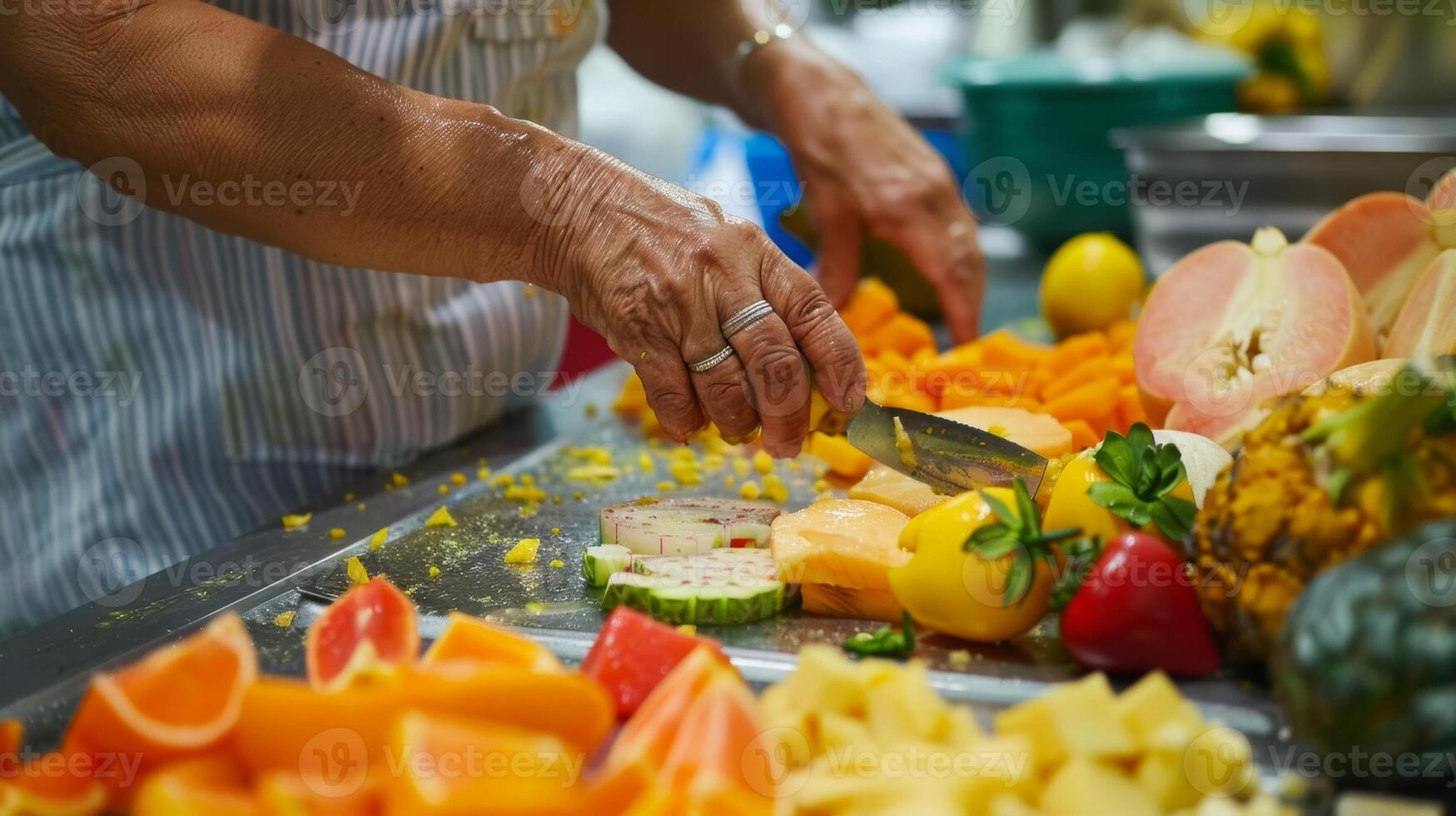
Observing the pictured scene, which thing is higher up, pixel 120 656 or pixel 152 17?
pixel 152 17

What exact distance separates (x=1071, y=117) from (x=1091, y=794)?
106 inches

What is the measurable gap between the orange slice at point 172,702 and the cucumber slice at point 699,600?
48 centimetres

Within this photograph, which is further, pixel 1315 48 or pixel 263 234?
pixel 1315 48

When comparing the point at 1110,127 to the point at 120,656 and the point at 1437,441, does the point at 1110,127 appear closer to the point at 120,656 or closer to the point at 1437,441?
the point at 1437,441

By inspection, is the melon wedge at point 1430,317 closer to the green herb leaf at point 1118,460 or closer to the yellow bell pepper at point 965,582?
the green herb leaf at point 1118,460

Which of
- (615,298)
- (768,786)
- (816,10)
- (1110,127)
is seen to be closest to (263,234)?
(615,298)

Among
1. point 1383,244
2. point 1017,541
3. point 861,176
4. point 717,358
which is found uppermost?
point 861,176

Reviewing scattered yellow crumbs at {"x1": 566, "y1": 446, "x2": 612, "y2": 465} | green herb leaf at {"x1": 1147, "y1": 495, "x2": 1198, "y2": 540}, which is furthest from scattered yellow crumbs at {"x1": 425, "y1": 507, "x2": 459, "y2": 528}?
green herb leaf at {"x1": 1147, "y1": 495, "x2": 1198, "y2": 540}

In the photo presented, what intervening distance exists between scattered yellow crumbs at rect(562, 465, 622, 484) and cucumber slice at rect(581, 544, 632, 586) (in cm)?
48

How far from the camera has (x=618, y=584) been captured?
4.79ft

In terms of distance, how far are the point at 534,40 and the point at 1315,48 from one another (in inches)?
120

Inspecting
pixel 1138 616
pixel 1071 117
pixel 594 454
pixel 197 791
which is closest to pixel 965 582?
pixel 1138 616

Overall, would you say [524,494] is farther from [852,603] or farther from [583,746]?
[583,746]

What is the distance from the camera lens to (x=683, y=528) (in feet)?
5.37
